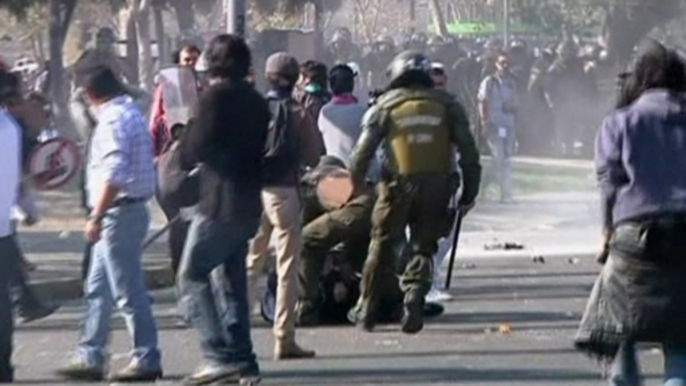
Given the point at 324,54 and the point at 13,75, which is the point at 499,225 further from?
the point at 324,54

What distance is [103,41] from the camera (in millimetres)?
18406

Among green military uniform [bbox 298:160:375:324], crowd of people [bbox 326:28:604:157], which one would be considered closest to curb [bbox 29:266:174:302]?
green military uniform [bbox 298:160:375:324]

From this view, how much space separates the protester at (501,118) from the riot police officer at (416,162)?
44.4 ft

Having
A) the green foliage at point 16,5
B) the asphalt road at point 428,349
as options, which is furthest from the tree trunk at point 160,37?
the asphalt road at point 428,349

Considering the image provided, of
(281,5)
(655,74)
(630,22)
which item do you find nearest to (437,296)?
(655,74)

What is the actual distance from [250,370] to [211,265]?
0.60 m

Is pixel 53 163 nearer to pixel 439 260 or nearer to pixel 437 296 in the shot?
pixel 439 260

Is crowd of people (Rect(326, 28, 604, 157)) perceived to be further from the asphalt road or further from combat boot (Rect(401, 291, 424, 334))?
combat boot (Rect(401, 291, 424, 334))

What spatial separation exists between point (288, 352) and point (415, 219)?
128 cm

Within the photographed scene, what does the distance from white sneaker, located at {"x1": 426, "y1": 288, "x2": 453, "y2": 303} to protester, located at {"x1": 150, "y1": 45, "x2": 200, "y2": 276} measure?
2.00m

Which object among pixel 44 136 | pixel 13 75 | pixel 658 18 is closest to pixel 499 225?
pixel 44 136

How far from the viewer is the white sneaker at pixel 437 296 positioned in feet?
51.3

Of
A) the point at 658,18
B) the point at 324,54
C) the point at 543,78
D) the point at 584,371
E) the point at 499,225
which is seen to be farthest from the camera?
the point at 658,18

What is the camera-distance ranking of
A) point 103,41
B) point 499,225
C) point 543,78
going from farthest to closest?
point 543,78
point 499,225
point 103,41
